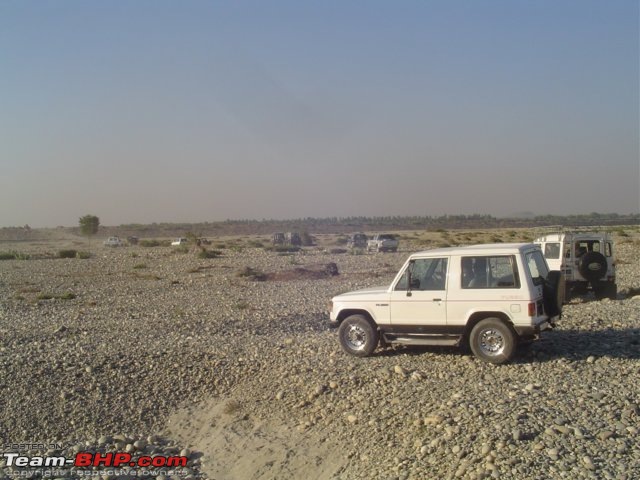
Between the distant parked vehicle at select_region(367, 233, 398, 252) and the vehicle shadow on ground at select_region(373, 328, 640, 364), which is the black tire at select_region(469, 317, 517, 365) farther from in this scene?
the distant parked vehicle at select_region(367, 233, 398, 252)

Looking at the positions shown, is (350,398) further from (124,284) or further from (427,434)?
(124,284)

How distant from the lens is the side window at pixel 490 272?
400 inches

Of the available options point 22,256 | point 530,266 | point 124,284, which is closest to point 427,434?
point 530,266

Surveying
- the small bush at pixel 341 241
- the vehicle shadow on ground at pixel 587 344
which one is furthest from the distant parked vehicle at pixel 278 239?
the vehicle shadow on ground at pixel 587 344

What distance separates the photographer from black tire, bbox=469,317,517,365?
10008mm

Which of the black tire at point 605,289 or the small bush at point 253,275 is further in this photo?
the small bush at point 253,275

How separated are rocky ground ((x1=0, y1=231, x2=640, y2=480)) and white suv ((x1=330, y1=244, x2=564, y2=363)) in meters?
0.42

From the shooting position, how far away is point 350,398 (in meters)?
9.30

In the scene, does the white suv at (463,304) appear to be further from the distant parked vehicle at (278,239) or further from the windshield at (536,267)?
the distant parked vehicle at (278,239)

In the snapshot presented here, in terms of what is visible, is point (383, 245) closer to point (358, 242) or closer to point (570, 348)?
point (358, 242)

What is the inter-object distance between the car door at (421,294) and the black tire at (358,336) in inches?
18.0

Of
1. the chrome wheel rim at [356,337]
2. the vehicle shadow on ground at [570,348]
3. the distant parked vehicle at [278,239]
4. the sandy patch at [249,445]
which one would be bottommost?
the sandy patch at [249,445]

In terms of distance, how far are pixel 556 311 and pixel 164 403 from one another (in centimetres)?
653

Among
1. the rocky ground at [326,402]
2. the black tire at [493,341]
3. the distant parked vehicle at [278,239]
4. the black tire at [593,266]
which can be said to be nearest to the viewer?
the rocky ground at [326,402]
